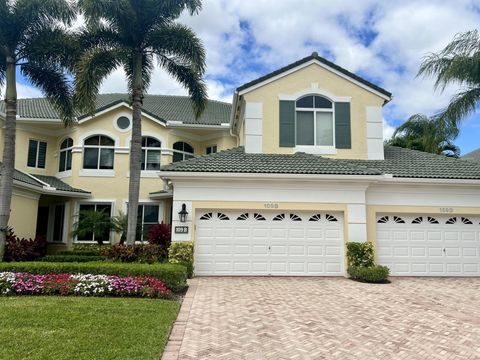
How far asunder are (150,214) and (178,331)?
14.8m

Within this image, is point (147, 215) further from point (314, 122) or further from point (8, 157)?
point (314, 122)

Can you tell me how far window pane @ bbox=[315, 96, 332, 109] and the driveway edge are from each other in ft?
32.4

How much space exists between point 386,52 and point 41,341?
16.5m

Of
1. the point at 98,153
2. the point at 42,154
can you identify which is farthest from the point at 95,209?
the point at 42,154

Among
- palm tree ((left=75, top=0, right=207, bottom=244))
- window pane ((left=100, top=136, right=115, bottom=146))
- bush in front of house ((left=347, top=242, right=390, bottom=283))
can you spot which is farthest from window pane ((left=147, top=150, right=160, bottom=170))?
bush in front of house ((left=347, top=242, right=390, bottom=283))

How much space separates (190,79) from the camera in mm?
15680

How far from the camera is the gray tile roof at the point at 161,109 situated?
21781 mm

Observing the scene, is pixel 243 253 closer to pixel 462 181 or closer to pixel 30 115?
pixel 462 181

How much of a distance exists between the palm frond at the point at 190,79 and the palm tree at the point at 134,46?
41mm

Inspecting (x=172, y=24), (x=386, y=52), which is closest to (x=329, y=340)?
(x=172, y=24)

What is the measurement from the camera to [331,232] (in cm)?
1422

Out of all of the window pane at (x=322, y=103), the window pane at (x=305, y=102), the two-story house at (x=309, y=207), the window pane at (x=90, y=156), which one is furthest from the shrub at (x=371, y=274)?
the window pane at (x=90, y=156)

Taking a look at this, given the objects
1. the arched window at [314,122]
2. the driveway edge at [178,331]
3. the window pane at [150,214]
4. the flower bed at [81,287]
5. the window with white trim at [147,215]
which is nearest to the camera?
the driveway edge at [178,331]

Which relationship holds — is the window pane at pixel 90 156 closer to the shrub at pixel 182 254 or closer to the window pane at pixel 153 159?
the window pane at pixel 153 159
